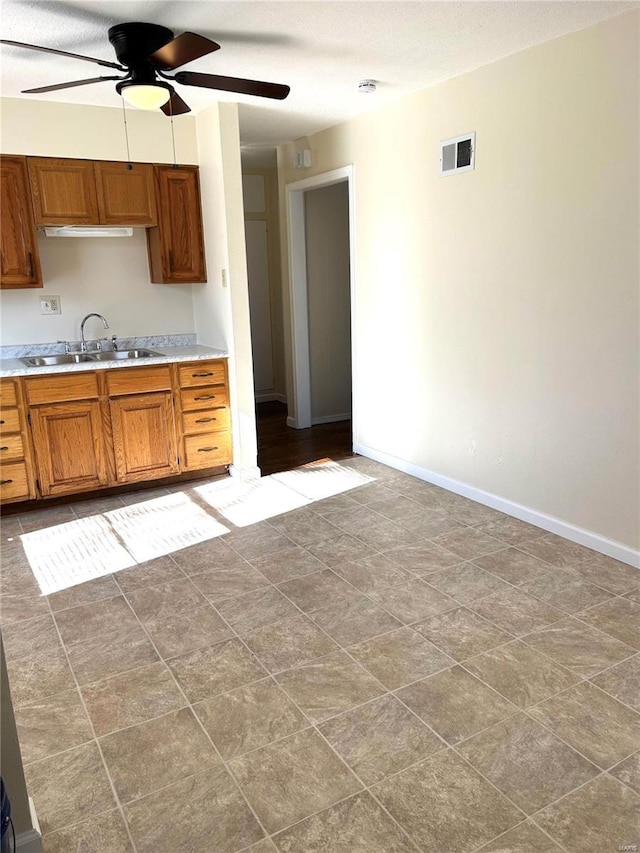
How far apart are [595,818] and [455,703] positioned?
57 centimetres

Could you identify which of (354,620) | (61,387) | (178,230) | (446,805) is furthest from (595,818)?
(178,230)

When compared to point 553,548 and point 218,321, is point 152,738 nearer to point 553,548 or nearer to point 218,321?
point 553,548

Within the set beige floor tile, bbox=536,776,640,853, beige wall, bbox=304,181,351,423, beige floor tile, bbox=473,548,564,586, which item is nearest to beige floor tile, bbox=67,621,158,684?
beige floor tile, bbox=536,776,640,853

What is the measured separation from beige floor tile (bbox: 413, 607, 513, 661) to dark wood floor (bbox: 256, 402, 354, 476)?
236 cm

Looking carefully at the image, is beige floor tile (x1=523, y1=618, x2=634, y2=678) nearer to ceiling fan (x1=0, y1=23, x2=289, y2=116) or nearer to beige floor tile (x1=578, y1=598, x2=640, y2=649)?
beige floor tile (x1=578, y1=598, x2=640, y2=649)

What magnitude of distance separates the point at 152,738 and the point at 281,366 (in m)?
5.36

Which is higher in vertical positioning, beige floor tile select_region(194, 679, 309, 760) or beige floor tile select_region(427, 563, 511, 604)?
beige floor tile select_region(427, 563, 511, 604)

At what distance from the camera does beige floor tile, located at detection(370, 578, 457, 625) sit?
2.86 metres

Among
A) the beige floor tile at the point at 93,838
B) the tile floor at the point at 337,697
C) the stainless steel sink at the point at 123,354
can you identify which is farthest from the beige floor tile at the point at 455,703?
the stainless steel sink at the point at 123,354

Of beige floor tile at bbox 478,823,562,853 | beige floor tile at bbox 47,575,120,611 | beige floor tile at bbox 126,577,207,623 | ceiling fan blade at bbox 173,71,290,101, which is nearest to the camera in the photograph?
beige floor tile at bbox 478,823,562,853

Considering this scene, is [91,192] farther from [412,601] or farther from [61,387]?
[412,601]

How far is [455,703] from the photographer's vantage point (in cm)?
227

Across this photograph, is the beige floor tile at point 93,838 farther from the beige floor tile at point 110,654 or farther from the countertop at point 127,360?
the countertop at point 127,360

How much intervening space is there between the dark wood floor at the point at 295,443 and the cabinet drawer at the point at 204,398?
65 cm
